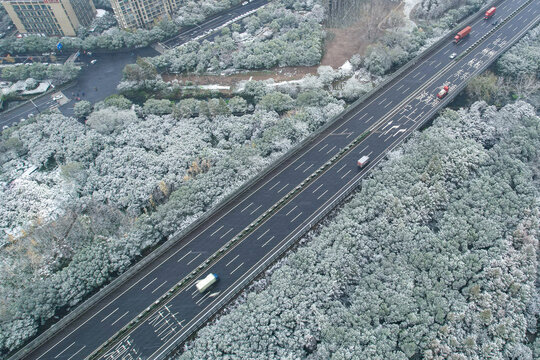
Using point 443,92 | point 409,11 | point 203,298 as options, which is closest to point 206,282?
point 203,298

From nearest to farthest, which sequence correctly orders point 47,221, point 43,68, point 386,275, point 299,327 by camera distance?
point 299,327 → point 386,275 → point 47,221 → point 43,68

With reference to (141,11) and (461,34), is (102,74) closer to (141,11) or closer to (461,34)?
(141,11)

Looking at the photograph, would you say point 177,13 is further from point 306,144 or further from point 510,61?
point 510,61

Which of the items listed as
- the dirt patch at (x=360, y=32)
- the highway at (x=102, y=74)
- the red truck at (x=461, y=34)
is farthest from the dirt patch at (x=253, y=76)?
the red truck at (x=461, y=34)

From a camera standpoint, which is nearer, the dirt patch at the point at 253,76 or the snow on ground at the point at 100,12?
the dirt patch at the point at 253,76

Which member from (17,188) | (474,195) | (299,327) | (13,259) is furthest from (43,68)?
(474,195)

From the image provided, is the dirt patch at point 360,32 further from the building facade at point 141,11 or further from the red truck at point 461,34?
the building facade at point 141,11
